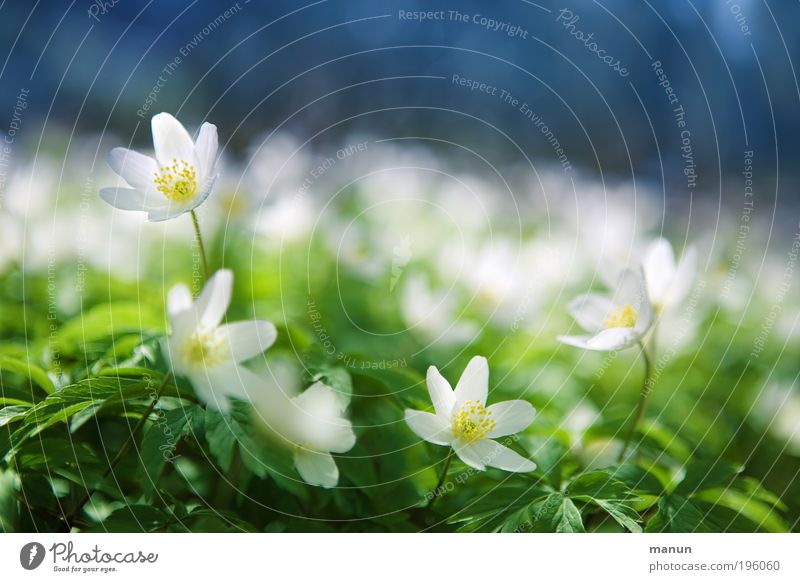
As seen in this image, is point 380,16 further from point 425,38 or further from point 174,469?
point 174,469

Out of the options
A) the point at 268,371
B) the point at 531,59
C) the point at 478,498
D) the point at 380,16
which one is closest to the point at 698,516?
the point at 478,498

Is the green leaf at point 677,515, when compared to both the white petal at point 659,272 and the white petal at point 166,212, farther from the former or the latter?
the white petal at point 166,212

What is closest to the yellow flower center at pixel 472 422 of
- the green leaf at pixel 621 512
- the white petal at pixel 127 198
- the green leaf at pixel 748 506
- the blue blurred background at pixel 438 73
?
the green leaf at pixel 621 512

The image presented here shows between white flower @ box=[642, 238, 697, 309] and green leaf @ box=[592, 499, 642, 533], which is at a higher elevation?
white flower @ box=[642, 238, 697, 309]

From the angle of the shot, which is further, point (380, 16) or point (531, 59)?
point (531, 59)

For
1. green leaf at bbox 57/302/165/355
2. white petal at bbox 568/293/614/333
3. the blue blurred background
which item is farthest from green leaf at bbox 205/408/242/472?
the blue blurred background

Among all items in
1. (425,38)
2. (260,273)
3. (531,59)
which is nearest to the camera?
(260,273)

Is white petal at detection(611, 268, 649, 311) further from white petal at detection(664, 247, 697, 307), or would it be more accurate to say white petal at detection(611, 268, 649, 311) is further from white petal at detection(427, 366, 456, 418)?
white petal at detection(427, 366, 456, 418)
